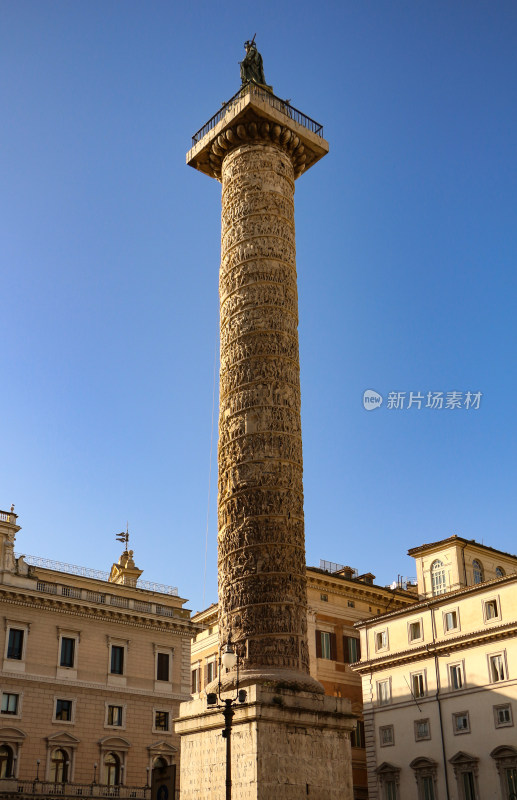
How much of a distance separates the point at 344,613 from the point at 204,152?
72.5ft

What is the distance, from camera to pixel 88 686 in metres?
29.8

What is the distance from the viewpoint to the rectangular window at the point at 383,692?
3086cm

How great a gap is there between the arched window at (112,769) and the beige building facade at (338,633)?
4.80 meters

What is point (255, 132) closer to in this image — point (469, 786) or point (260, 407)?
point (260, 407)

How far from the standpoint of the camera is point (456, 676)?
28594 millimetres

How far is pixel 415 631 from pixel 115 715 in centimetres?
1083

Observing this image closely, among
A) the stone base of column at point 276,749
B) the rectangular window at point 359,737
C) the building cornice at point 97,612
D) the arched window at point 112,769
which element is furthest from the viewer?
the rectangular window at point 359,737

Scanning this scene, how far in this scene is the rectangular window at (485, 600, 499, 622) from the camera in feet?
91.9

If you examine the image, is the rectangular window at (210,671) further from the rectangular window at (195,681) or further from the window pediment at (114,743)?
the window pediment at (114,743)

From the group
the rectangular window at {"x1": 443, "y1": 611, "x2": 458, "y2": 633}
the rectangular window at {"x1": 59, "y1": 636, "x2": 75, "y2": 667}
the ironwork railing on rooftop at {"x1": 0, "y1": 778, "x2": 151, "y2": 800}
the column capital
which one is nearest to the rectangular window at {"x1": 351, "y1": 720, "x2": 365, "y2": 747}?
the rectangular window at {"x1": 443, "y1": 611, "x2": 458, "y2": 633}

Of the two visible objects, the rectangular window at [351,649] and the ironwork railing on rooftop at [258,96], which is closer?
the ironwork railing on rooftop at [258,96]

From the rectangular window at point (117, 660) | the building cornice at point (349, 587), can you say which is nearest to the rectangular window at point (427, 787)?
the building cornice at point (349, 587)

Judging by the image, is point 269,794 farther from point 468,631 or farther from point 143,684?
point 143,684

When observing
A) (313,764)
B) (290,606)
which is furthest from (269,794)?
(290,606)
